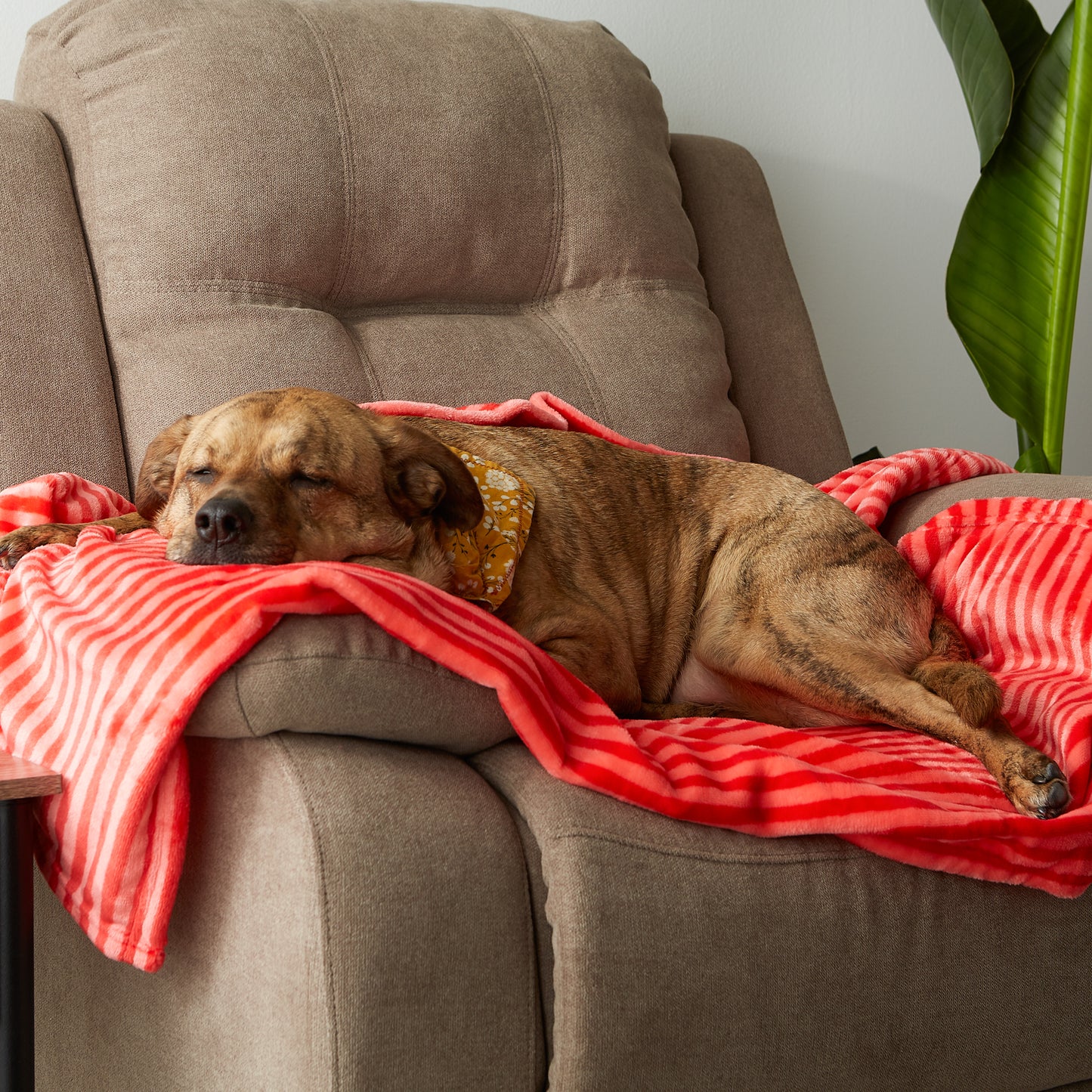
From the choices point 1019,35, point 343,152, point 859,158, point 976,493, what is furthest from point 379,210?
point 859,158

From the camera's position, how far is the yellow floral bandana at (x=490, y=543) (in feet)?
5.97

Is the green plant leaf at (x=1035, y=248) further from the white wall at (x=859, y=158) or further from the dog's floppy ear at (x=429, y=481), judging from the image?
the dog's floppy ear at (x=429, y=481)

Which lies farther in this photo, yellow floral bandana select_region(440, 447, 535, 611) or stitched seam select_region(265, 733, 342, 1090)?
yellow floral bandana select_region(440, 447, 535, 611)

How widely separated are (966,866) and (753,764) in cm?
29

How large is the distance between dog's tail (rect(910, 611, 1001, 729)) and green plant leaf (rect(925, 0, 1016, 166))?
67.8 inches

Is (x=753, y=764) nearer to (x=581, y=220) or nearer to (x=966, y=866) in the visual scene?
(x=966, y=866)

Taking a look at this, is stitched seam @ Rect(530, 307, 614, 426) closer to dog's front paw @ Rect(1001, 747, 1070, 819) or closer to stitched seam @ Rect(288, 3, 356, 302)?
stitched seam @ Rect(288, 3, 356, 302)

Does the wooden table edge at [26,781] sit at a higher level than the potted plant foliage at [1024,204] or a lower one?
lower

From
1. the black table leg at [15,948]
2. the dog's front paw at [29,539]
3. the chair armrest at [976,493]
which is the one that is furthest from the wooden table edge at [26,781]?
the chair armrest at [976,493]

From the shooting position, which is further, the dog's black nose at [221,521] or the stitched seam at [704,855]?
the dog's black nose at [221,521]

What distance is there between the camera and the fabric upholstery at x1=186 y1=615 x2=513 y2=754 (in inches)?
47.7

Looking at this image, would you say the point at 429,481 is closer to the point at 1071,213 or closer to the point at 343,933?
the point at 343,933

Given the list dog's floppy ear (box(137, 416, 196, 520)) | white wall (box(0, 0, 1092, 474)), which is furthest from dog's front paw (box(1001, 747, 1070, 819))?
white wall (box(0, 0, 1092, 474))

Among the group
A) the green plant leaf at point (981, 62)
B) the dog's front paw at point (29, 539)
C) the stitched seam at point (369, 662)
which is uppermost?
the green plant leaf at point (981, 62)
